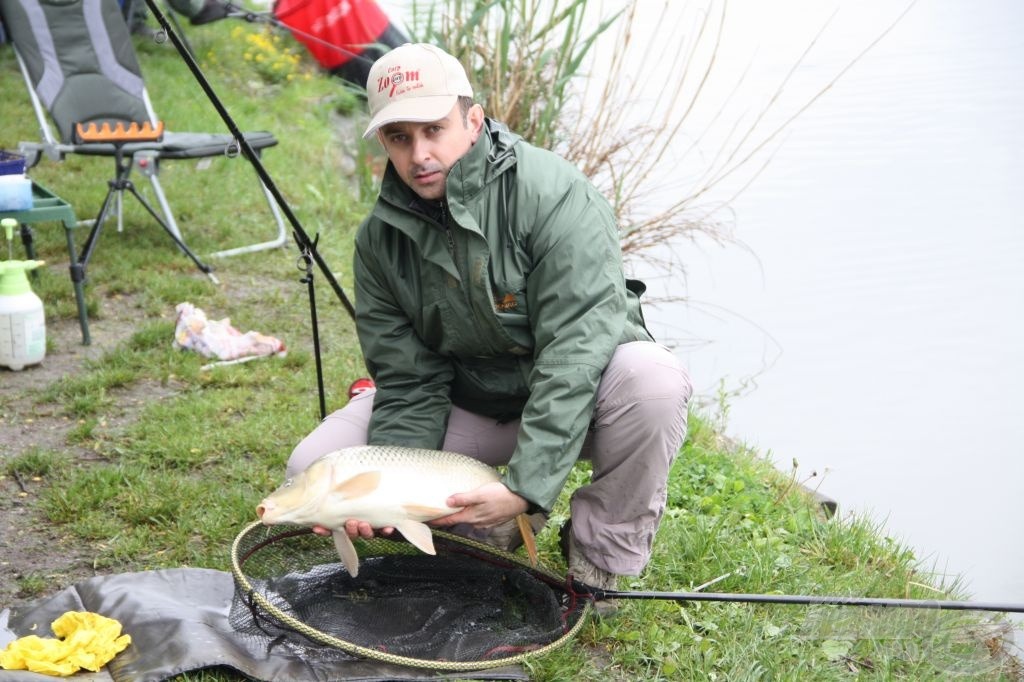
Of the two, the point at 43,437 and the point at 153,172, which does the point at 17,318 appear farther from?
the point at 153,172

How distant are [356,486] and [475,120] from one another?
86cm

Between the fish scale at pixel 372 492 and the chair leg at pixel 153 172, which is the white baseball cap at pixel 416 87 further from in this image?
the chair leg at pixel 153 172

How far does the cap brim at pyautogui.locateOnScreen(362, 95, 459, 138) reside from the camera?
2.37m

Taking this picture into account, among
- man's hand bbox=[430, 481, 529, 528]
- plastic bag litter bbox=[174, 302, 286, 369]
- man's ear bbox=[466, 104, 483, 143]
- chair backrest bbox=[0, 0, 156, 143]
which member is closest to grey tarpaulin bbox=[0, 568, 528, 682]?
man's hand bbox=[430, 481, 529, 528]

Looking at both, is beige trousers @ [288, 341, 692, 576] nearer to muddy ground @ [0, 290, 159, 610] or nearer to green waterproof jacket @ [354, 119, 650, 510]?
green waterproof jacket @ [354, 119, 650, 510]

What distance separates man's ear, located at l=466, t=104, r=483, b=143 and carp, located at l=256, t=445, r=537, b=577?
2.37 ft

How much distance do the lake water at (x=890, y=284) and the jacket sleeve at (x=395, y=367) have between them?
1663 mm

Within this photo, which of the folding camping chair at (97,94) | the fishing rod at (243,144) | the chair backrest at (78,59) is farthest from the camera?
the chair backrest at (78,59)

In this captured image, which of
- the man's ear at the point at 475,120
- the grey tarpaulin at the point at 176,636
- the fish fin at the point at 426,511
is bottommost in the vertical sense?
the grey tarpaulin at the point at 176,636

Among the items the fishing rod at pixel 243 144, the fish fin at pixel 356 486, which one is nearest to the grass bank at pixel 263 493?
the fish fin at pixel 356 486

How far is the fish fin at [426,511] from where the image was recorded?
7.49 feet

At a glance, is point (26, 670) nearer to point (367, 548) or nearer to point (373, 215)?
point (367, 548)

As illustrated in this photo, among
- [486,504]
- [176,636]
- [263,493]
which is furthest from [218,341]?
[486,504]

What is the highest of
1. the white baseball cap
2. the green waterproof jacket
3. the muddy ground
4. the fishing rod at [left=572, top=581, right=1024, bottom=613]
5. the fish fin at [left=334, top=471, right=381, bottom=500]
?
the white baseball cap
